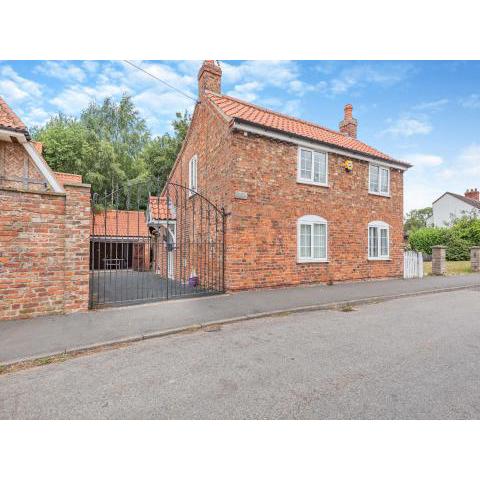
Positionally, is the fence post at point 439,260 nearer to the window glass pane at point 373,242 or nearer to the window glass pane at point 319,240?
the window glass pane at point 373,242

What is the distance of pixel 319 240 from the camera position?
10.6m

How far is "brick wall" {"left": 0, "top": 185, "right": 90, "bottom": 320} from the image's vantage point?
5.55 m

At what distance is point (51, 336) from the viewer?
476cm

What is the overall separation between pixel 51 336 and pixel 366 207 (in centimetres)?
1151

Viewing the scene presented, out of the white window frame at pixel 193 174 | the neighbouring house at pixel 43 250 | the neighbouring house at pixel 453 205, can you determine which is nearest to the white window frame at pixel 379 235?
the white window frame at pixel 193 174

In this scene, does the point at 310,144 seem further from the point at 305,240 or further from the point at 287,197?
the point at 305,240

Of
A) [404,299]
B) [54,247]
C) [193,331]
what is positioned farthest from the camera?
[404,299]

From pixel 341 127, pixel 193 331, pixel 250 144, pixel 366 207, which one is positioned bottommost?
pixel 193 331

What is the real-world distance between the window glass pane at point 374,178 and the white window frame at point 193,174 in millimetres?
7534

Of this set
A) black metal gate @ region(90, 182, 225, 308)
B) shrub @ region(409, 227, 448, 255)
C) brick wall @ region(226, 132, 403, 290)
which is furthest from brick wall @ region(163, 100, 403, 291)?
shrub @ region(409, 227, 448, 255)

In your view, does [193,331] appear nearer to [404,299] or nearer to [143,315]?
[143,315]

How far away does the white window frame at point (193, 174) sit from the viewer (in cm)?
1240

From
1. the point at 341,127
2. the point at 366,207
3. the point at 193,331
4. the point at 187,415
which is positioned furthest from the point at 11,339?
the point at 341,127

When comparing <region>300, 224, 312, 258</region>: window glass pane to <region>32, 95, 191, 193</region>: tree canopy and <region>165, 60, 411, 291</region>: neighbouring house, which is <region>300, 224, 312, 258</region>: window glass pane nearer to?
<region>165, 60, 411, 291</region>: neighbouring house
